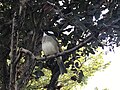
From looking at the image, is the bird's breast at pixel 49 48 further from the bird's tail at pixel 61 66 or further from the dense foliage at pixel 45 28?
the bird's tail at pixel 61 66

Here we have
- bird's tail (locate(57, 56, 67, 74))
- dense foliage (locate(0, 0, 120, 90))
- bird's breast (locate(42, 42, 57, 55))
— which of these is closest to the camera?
dense foliage (locate(0, 0, 120, 90))

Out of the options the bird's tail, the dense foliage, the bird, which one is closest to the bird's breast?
the bird

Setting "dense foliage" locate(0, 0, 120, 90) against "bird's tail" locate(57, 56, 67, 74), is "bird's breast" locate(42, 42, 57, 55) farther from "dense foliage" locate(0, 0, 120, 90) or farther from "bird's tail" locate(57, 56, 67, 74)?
"bird's tail" locate(57, 56, 67, 74)

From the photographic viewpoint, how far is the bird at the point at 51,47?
3.79 m

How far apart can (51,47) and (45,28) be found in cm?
54

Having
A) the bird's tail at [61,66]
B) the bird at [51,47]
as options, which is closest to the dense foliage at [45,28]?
the bird at [51,47]

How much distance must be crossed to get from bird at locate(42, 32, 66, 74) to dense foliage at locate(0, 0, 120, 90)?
7 cm

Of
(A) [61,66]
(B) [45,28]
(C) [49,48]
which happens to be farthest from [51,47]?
(B) [45,28]

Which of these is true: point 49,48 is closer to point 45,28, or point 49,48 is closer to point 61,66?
point 61,66

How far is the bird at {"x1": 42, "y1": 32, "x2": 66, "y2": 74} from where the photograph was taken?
3789 mm

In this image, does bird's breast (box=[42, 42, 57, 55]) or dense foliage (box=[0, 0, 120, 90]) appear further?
bird's breast (box=[42, 42, 57, 55])

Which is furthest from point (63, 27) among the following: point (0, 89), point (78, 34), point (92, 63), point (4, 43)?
point (92, 63)

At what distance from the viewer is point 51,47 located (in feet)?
13.4

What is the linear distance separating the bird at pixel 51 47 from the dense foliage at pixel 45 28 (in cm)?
7
